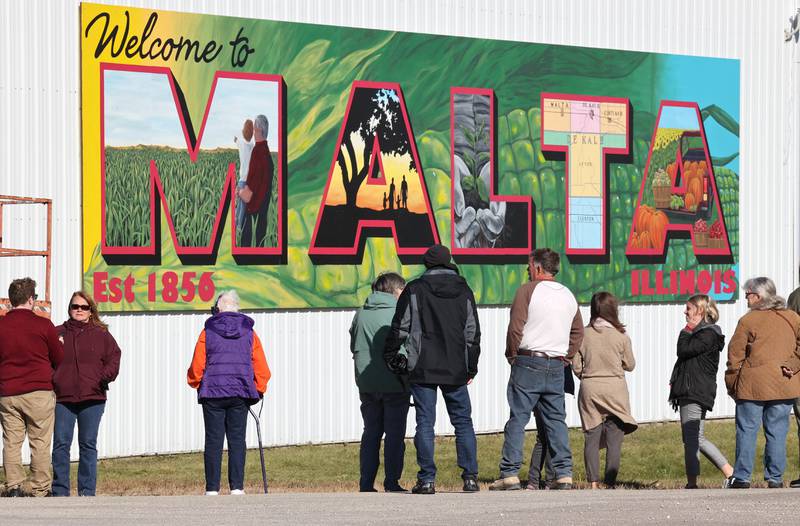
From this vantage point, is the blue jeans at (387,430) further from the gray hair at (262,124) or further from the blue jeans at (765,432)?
the gray hair at (262,124)

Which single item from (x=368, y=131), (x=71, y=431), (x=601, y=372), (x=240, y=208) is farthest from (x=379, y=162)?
(x=71, y=431)

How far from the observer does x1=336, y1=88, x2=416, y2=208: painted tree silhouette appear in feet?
65.6

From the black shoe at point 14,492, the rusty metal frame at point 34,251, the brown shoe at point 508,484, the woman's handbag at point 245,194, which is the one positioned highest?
the woman's handbag at point 245,194

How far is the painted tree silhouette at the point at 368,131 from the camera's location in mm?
19984

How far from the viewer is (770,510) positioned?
1116cm

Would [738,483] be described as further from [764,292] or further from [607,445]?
[764,292]

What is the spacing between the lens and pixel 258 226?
19.3 meters

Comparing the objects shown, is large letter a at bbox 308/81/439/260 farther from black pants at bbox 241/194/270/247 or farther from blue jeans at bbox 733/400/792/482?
blue jeans at bbox 733/400/792/482

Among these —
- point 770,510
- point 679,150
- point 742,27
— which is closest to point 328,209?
point 679,150

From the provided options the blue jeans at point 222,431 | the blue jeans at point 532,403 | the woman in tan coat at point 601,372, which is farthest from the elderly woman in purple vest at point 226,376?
the woman in tan coat at point 601,372

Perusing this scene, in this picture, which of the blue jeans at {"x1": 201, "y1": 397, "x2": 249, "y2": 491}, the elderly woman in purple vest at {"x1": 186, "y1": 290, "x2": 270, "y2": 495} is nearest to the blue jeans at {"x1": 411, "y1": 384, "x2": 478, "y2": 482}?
the elderly woman in purple vest at {"x1": 186, "y1": 290, "x2": 270, "y2": 495}

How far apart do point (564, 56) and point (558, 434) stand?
30.9 ft

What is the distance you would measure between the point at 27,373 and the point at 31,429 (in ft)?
1.63

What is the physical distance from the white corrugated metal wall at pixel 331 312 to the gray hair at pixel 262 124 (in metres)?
1.22
